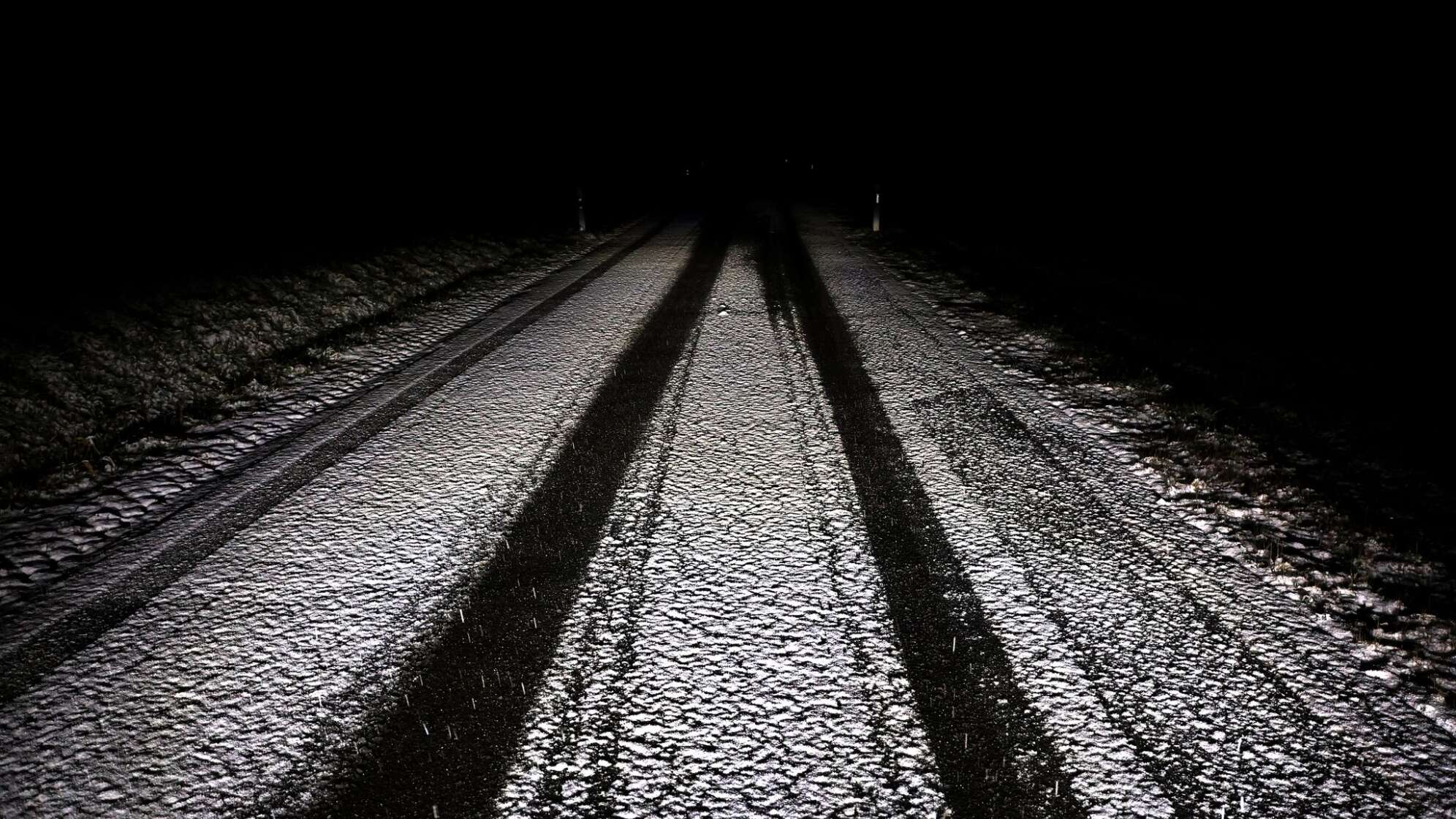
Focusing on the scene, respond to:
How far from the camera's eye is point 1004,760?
233cm

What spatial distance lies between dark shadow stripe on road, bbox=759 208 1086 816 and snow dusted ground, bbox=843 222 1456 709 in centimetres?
149

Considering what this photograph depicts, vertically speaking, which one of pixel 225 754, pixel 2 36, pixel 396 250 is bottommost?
pixel 225 754

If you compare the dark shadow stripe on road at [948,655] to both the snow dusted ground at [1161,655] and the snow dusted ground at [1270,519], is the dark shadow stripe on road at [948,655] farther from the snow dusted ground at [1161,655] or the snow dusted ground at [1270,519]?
the snow dusted ground at [1270,519]

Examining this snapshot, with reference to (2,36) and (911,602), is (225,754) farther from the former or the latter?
(2,36)

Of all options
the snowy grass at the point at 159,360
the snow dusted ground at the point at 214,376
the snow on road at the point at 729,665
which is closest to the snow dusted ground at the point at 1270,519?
the snow on road at the point at 729,665

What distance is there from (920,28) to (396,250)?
4351 centimetres

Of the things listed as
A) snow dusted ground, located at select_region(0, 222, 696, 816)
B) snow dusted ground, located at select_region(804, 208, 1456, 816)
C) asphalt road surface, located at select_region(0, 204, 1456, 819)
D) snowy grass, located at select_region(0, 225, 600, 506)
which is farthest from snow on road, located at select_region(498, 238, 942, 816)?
snowy grass, located at select_region(0, 225, 600, 506)

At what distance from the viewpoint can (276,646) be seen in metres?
2.94

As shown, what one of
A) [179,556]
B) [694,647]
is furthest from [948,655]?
[179,556]

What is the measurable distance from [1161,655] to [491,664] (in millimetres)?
2709

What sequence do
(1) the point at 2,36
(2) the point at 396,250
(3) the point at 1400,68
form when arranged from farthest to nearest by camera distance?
(3) the point at 1400,68
(2) the point at 396,250
(1) the point at 2,36

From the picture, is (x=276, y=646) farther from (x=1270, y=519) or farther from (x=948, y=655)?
(x=1270, y=519)

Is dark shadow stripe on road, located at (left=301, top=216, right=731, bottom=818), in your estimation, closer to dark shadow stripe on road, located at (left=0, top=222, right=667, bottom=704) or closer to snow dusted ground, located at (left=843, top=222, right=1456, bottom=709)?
dark shadow stripe on road, located at (left=0, top=222, right=667, bottom=704)

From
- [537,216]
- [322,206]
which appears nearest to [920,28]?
[537,216]
